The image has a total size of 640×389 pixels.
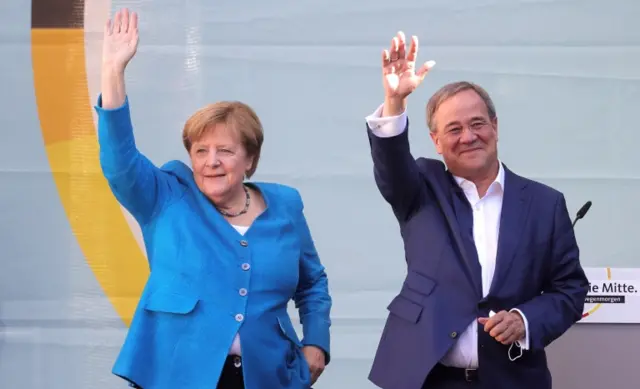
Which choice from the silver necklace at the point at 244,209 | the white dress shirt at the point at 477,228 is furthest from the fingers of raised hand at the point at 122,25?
the white dress shirt at the point at 477,228

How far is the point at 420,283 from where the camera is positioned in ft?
6.72

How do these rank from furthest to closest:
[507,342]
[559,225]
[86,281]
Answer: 1. [86,281]
2. [559,225]
3. [507,342]

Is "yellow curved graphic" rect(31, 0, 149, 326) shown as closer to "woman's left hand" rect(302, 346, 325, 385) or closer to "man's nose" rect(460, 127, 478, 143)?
"woman's left hand" rect(302, 346, 325, 385)

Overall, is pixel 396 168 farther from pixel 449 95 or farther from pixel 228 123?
pixel 228 123

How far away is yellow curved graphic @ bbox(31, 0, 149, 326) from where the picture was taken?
115 inches

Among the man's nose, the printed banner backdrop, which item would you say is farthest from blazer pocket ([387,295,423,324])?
the printed banner backdrop

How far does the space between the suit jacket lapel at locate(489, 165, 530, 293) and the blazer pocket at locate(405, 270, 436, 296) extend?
0.14 metres

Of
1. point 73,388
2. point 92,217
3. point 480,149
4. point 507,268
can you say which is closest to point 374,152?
point 480,149

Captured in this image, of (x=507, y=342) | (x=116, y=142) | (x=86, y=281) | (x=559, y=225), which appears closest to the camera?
(x=116, y=142)

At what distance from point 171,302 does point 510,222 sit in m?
0.78

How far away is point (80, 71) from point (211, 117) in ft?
3.76

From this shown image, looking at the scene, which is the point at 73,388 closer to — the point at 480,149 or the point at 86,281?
the point at 86,281

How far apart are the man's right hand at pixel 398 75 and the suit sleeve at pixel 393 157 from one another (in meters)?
0.03

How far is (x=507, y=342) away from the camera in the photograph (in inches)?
76.4
